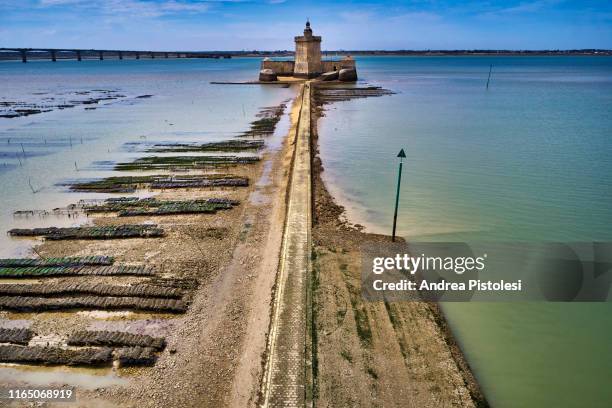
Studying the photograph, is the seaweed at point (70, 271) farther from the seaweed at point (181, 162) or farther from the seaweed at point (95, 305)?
the seaweed at point (181, 162)

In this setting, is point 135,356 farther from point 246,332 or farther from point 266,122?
point 266,122

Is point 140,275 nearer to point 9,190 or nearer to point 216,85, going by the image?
point 9,190

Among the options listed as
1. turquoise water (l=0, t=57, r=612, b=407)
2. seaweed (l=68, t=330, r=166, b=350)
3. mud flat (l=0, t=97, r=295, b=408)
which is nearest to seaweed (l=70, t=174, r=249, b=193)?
turquoise water (l=0, t=57, r=612, b=407)

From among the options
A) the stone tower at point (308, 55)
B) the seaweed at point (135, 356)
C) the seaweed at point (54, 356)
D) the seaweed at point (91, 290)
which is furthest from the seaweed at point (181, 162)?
the stone tower at point (308, 55)

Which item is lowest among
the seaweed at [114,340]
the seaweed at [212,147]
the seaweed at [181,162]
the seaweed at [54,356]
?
the seaweed at [54,356]

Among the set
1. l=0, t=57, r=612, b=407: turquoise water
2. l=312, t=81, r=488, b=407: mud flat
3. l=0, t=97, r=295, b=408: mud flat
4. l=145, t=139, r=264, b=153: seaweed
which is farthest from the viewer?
l=145, t=139, r=264, b=153: seaweed

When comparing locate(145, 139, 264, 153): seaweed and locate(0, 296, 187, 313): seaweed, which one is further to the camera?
locate(145, 139, 264, 153): seaweed

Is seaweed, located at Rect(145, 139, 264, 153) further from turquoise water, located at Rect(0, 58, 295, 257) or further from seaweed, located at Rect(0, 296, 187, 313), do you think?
seaweed, located at Rect(0, 296, 187, 313)
